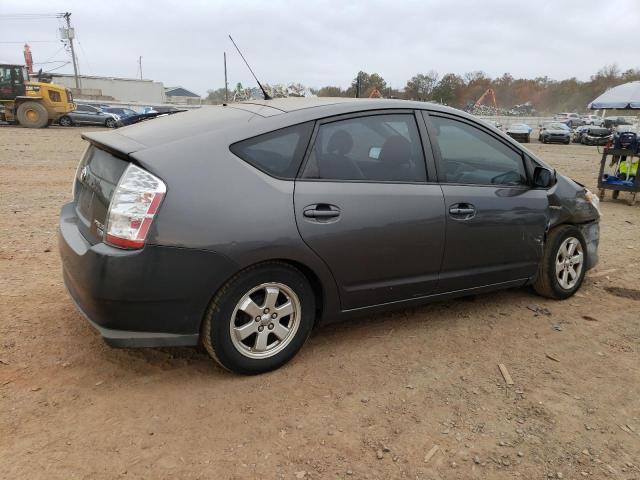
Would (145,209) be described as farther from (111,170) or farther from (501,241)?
(501,241)

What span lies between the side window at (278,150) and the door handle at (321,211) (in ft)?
0.73

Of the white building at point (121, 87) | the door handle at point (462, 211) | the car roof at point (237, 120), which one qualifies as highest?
the white building at point (121, 87)

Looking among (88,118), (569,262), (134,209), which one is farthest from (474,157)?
(88,118)

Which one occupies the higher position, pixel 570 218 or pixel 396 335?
pixel 570 218

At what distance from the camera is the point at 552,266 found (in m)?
4.25

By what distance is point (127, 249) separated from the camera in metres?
2.58

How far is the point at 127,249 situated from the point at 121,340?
1.61 feet

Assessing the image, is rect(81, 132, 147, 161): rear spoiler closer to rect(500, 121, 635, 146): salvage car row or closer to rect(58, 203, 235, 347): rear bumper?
rect(58, 203, 235, 347): rear bumper

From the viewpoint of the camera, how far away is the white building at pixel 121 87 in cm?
6806

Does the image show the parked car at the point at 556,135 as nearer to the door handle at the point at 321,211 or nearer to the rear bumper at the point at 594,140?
the rear bumper at the point at 594,140

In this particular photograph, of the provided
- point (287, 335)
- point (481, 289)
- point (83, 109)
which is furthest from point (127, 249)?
point (83, 109)

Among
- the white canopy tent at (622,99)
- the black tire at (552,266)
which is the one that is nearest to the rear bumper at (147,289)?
the black tire at (552,266)

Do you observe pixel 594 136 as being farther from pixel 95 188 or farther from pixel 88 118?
pixel 95 188

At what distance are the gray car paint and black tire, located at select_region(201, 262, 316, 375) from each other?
79 millimetres
